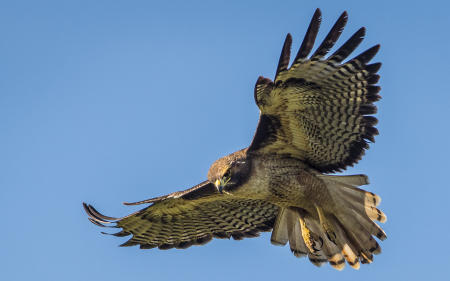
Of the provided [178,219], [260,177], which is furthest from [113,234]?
[260,177]

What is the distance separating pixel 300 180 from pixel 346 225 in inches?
36.1

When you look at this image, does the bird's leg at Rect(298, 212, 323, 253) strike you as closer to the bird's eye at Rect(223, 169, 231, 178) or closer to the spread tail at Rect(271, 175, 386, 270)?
the spread tail at Rect(271, 175, 386, 270)

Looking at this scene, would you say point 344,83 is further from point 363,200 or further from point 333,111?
point 363,200

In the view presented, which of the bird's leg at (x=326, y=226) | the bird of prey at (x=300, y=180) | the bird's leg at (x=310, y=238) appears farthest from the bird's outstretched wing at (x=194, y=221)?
the bird's leg at (x=326, y=226)

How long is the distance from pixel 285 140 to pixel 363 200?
1.33 meters

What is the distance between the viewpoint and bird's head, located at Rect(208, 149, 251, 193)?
9094 mm

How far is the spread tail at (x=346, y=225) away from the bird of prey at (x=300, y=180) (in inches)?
0.5

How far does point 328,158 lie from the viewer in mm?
9398

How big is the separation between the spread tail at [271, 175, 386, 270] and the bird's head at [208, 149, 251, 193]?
1052 millimetres

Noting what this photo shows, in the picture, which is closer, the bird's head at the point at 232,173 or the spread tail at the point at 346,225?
the bird's head at the point at 232,173

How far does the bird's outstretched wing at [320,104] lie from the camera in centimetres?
821

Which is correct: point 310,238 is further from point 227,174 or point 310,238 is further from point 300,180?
point 227,174

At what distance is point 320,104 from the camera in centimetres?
882

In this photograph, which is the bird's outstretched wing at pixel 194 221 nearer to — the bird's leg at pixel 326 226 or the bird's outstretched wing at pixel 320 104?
the bird's leg at pixel 326 226
